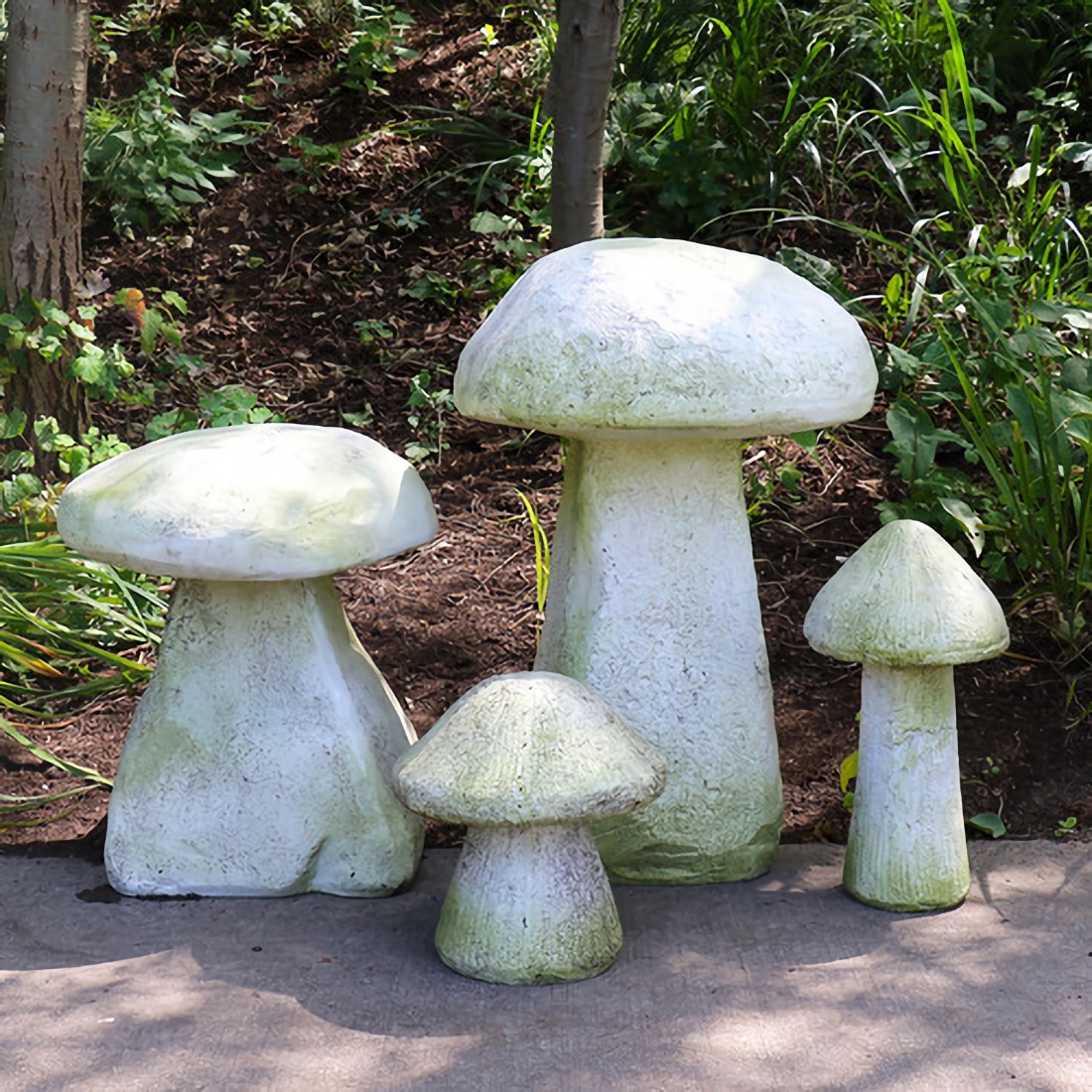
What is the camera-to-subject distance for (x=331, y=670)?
3.14 m

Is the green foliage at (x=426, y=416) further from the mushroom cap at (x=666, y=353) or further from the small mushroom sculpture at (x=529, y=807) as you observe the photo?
the small mushroom sculpture at (x=529, y=807)

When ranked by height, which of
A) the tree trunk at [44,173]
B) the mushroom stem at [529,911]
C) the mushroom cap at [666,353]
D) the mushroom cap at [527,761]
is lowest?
the mushroom stem at [529,911]

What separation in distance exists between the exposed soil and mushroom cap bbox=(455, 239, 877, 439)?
1163 mm

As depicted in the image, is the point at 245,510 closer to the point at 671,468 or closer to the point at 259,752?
the point at 259,752

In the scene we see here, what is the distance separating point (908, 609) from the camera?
280 centimetres

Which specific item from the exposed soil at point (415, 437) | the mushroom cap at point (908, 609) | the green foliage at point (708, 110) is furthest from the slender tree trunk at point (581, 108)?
the mushroom cap at point (908, 609)

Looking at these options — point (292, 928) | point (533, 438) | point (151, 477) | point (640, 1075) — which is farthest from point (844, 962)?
point (533, 438)

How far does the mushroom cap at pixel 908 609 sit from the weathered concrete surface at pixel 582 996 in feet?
1.88

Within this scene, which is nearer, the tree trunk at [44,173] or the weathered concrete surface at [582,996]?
the weathered concrete surface at [582,996]

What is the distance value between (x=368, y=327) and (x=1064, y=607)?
2.73 meters

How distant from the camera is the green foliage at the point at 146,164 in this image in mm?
Answer: 5852

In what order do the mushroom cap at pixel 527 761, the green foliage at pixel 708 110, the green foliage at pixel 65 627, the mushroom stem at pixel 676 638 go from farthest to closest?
Result: the green foliage at pixel 708 110 < the green foliage at pixel 65 627 < the mushroom stem at pixel 676 638 < the mushroom cap at pixel 527 761

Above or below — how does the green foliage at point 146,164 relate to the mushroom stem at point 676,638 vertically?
above

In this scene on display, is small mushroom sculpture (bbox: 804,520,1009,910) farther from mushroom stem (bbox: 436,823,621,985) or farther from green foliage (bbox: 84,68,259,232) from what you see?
green foliage (bbox: 84,68,259,232)
